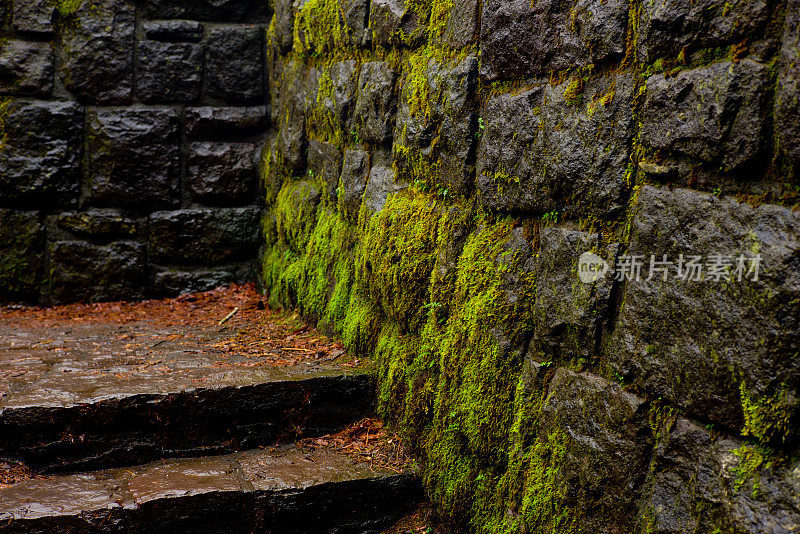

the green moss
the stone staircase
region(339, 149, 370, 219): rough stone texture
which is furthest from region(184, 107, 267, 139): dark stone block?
the green moss

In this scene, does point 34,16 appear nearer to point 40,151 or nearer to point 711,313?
point 40,151

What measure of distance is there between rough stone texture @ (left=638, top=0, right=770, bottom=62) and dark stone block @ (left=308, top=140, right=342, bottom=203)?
81.1 inches

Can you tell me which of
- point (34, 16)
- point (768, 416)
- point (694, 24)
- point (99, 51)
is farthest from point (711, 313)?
point (34, 16)

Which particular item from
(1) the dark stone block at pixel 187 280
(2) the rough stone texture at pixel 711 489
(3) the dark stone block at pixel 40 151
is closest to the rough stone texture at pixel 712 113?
(2) the rough stone texture at pixel 711 489

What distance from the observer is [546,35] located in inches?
73.1

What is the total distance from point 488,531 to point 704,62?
153 cm

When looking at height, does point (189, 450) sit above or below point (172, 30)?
below

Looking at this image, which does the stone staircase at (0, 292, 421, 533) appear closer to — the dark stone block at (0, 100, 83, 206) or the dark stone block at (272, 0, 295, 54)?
Result: the dark stone block at (0, 100, 83, 206)

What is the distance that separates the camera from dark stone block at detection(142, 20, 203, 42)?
4.43m

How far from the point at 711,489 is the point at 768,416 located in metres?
0.22

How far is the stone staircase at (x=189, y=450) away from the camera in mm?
2352

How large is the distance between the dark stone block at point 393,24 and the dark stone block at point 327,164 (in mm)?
686

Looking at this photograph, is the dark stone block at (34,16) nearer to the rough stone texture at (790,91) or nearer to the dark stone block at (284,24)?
the dark stone block at (284,24)

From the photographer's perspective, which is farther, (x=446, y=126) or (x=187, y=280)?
(x=187, y=280)
